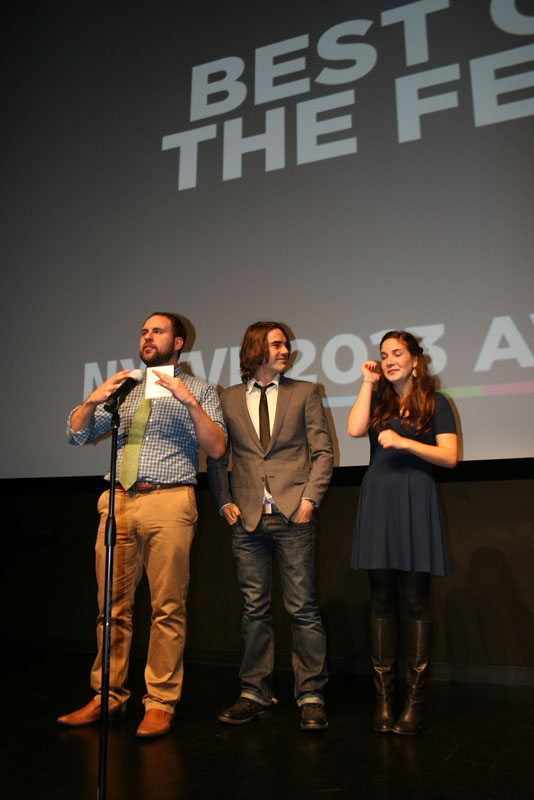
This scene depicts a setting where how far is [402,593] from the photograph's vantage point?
218cm

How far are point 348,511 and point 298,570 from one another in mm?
1104

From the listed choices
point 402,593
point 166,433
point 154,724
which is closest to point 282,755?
point 154,724

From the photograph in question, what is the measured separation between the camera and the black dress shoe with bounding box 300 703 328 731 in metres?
2.12

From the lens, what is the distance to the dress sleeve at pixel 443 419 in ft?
7.19

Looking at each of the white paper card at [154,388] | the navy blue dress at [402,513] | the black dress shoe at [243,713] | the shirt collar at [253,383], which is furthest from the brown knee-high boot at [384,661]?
the white paper card at [154,388]

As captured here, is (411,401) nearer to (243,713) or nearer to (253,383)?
(253,383)

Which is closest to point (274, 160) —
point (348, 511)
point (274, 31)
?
point (274, 31)

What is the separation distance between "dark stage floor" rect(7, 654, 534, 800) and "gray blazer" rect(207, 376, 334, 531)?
0.71 meters

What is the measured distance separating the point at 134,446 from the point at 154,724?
929 mm

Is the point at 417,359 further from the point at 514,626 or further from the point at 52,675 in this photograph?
the point at 52,675

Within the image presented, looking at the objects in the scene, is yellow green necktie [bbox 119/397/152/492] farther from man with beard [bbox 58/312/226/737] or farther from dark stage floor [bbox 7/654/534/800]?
dark stage floor [bbox 7/654/534/800]

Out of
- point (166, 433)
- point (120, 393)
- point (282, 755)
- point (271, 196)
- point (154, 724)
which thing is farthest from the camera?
point (271, 196)

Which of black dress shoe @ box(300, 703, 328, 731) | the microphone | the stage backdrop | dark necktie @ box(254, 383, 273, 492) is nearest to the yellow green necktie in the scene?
dark necktie @ box(254, 383, 273, 492)

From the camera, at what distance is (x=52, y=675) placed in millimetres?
3166
